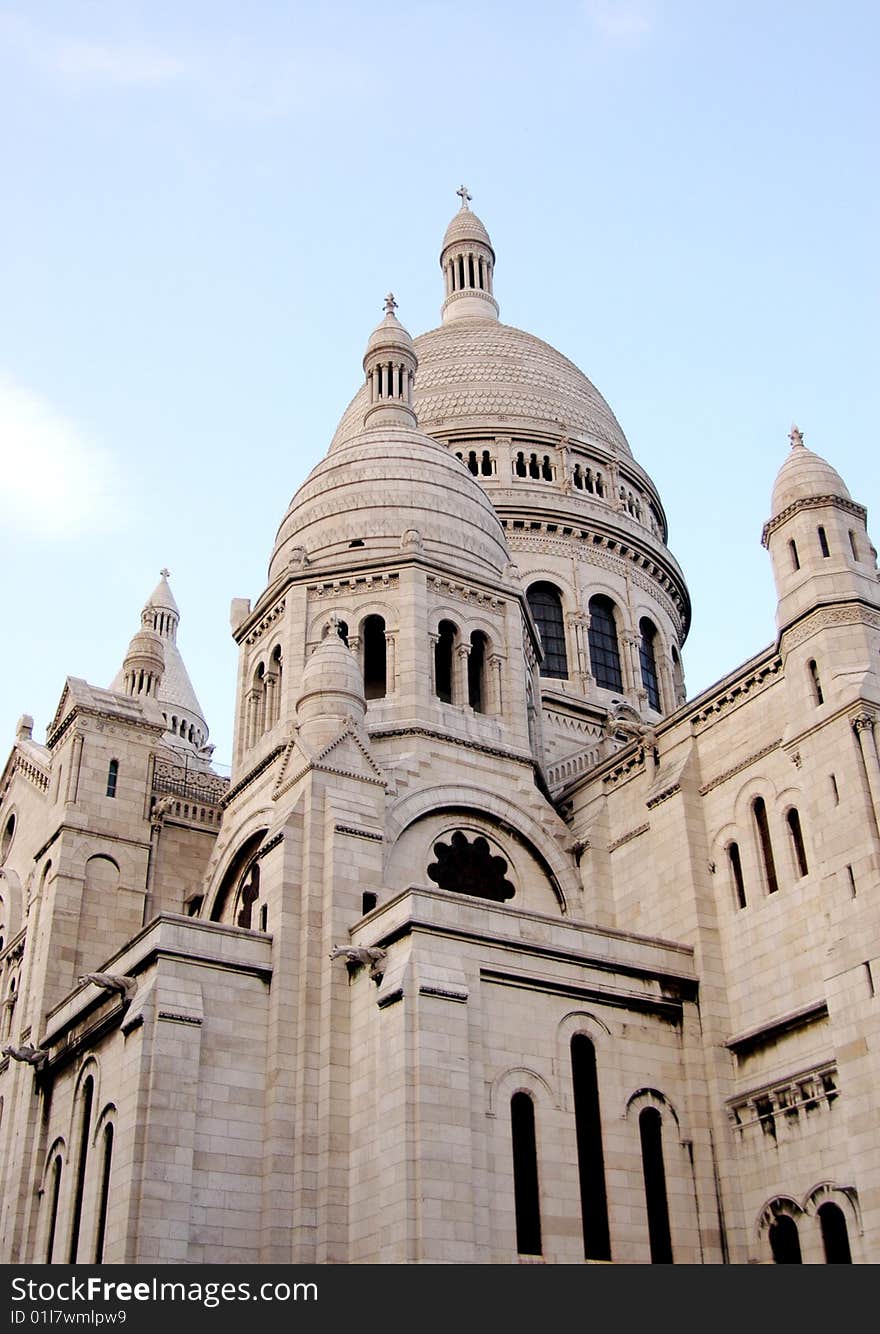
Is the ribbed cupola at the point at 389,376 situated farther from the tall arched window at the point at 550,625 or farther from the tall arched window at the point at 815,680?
the tall arched window at the point at 815,680

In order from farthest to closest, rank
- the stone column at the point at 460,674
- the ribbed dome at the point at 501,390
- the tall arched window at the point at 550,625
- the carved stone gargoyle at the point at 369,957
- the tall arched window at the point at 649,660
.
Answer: the ribbed dome at the point at 501,390, the tall arched window at the point at 649,660, the tall arched window at the point at 550,625, the stone column at the point at 460,674, the carved stone gargoyle at the point at 369,957

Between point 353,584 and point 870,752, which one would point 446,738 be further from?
point 870,752

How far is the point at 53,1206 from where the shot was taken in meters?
30.8

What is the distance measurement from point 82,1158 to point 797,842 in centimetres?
1630

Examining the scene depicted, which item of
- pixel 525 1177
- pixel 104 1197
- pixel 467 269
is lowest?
pixel 525 1177

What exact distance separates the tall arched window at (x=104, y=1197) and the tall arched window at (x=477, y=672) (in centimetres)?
1483

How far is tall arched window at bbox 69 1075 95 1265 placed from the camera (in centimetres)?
2875

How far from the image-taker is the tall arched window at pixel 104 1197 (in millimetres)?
27125

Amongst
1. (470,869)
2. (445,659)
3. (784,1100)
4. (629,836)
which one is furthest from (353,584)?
(784,1100)

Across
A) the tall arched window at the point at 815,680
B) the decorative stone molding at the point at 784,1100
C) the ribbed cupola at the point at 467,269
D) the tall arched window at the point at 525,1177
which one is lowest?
the tall arched window at the point at 525,1177

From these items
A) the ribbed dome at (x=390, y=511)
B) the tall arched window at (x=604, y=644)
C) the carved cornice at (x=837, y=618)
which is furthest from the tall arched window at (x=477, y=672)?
the tall arched window at (x=604, y=644)

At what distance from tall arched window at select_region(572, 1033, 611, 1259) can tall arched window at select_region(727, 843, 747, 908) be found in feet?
16.3

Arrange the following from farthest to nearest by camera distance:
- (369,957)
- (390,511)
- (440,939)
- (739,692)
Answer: (390,511)
(739,692)
(369,957)
(440,939)
